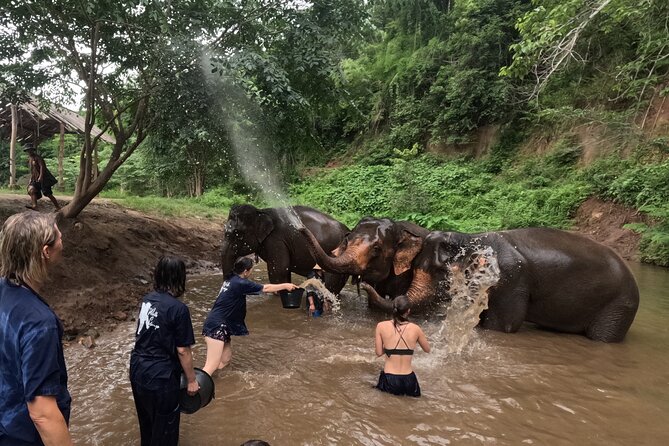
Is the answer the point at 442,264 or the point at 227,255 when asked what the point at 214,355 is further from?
the point at 227,255

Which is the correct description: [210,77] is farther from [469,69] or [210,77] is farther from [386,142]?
[386,142]

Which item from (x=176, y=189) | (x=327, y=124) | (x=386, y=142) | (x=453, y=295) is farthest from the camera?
(x=327, y=124)

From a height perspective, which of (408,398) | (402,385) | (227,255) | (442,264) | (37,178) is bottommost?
(408,398)

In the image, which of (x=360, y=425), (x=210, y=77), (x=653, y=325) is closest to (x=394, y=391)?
(x=360, y=425)

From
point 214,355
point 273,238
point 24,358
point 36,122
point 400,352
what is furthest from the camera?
point 36,122

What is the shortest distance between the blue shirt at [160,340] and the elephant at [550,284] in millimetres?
3661

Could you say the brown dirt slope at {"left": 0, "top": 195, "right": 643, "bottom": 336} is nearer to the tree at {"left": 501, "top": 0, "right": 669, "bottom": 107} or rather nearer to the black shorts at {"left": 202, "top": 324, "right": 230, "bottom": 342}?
the black shorts at {"left": 202, "top": 324, "right": 230, "bottom": 342}

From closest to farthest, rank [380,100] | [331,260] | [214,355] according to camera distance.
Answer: [214,355] → [331,260] → [380,100]

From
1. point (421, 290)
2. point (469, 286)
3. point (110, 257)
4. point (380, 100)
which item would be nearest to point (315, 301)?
point (421, 290)

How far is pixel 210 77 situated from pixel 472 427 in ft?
21.1

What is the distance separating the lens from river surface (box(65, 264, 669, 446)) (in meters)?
3.58

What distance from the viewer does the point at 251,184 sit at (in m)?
22.6

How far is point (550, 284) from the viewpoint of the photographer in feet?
19.5

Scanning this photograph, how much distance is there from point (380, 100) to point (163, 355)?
30289 millimetres
